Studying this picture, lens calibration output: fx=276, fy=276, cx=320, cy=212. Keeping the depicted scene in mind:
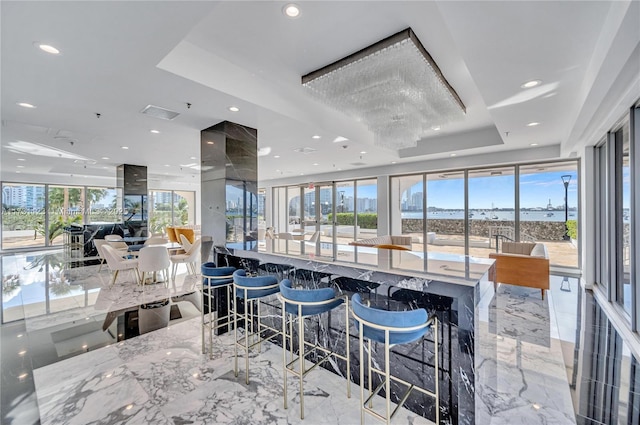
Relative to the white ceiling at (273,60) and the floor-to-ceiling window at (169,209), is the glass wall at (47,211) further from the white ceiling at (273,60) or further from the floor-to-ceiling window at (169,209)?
the white ceiling at (273,60)

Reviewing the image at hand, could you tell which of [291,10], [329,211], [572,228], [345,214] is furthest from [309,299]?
[329,211]

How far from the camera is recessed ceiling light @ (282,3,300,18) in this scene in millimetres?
2165

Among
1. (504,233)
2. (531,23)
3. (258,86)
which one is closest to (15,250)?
(258,86)

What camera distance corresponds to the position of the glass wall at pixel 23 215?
33.4 feet

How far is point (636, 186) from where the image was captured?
2.93m

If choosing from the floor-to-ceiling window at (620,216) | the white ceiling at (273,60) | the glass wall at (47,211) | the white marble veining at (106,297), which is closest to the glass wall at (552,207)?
the floor-to-ceiling window at (620,216)

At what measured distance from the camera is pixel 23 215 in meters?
10.4

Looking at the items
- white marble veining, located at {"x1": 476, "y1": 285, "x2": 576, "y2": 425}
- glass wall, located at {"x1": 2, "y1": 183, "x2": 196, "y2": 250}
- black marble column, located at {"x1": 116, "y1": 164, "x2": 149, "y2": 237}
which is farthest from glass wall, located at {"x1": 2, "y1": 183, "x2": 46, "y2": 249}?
white marble veining, located at {"x1": 476, "y1": 285, "x2": 576, "y2": 425}

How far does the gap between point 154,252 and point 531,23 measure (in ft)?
19.2

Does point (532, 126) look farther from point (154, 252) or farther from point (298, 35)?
point (154, 252)

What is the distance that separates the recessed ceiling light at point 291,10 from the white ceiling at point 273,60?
0.07 meters

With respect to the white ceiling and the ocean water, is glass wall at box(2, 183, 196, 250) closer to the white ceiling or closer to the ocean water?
the white ceiling

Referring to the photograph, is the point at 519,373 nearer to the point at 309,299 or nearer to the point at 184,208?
the point at 309,299

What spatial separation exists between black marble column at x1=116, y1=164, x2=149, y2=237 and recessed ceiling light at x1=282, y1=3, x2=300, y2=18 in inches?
302
